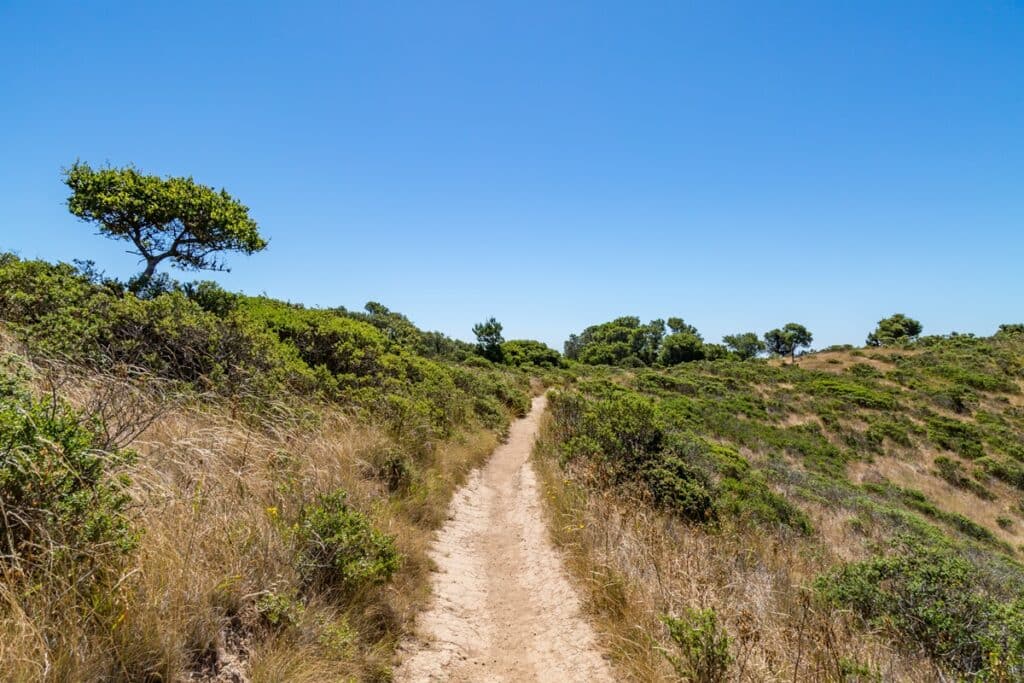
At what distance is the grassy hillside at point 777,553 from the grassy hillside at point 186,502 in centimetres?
230

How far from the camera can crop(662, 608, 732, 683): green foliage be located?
3.27m

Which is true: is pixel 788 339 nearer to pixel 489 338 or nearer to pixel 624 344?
pixel 624 344

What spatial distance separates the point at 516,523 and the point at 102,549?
20.8 ft

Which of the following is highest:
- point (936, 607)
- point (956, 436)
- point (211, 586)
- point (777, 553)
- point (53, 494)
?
point (53, 494)

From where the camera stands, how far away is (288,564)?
12.4ft

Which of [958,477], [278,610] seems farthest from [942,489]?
[278,610]

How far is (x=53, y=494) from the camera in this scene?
2.70 meters

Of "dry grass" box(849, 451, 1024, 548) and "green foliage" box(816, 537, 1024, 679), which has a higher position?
"green foliage" box(816, 537, 1024, 679)

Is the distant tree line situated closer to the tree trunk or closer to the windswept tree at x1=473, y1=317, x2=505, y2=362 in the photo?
the windswept tree at x1=473, y1=317, x2=505, y2=362

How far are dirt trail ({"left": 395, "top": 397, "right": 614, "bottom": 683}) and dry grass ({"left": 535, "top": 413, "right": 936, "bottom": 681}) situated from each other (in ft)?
1.03

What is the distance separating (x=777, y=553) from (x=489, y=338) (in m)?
40.3

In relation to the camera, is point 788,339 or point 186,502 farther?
point 788,339

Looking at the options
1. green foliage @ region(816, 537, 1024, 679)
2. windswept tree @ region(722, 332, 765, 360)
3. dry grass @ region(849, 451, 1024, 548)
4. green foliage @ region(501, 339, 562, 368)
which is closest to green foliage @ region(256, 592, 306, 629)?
green foliage @ region(816, 537, 1024, 679)

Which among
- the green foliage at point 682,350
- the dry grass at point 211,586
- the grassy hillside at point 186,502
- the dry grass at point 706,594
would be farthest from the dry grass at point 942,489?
the green foliage at point 682,350
